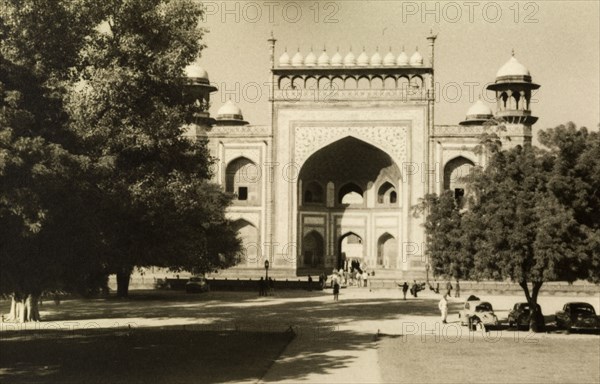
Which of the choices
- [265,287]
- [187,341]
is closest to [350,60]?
[265,287]

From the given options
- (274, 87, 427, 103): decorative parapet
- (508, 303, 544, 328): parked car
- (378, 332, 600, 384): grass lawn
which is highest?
(274, 87, 427, 103): decorative parapet

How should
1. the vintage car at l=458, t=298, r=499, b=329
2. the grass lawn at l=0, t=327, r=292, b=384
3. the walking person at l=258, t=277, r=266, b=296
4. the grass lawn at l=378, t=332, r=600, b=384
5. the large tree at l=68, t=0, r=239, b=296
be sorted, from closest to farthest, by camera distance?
the grass lawn at l=0, t=327, r=292, b=384 < the grass lawn at l=378, t=332, r=600, b=384 < the large tree at l=68, t=0, r=239, b=296 < the vintage car at l=458, t=298, r=499, b=329 < the walking person at l=258, t=277, r=266, b=296

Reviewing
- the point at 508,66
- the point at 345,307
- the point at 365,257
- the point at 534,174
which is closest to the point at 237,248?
the point at 345,307

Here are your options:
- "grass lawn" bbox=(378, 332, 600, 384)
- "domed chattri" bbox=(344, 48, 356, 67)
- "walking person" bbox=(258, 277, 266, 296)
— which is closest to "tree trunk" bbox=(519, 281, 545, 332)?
"grass lawn" bbox=(378, 332, 600, 384)

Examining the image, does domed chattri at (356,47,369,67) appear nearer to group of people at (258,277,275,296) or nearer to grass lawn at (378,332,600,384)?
group of people at (258,277,275,296)

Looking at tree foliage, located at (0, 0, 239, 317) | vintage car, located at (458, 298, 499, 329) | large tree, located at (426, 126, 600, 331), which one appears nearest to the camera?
tree foliage, located at (0, 0, 239, 317)

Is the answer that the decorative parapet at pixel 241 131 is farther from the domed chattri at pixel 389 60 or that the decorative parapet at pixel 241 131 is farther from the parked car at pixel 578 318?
the parked car at pixel 578 318

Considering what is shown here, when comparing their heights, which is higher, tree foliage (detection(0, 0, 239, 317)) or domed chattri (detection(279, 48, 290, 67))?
domed chattri (detection(279, 48, 290, 67))
